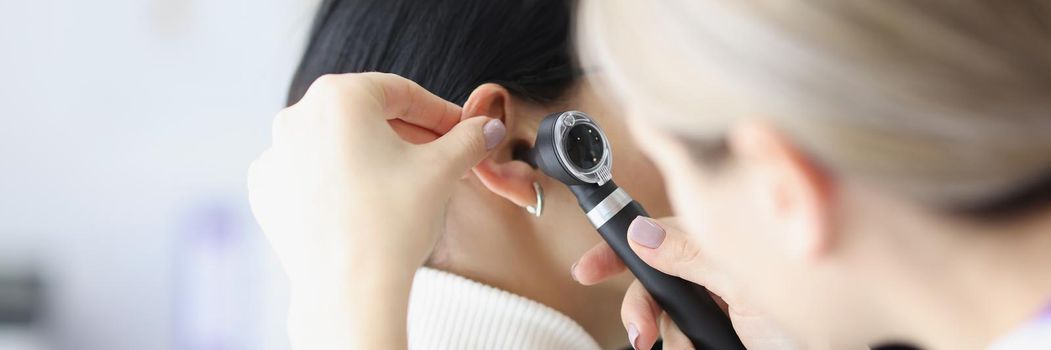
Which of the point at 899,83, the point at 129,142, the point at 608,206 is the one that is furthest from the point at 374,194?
the point at 129,142

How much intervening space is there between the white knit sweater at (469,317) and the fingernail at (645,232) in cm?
17

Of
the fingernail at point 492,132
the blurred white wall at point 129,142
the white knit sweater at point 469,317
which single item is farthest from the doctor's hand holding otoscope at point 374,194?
the blurred white wall at point 129,142

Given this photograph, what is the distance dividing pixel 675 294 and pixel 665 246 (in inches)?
2.3

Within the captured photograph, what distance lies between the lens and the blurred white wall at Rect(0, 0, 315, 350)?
121 centimetres

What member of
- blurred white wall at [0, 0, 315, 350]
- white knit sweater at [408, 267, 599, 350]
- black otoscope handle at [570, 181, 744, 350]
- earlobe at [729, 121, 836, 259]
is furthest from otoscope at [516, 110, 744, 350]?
blurred white wall at [0, 0, 315, 350]

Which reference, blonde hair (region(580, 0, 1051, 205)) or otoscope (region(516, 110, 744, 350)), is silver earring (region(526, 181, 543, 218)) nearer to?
otoscope (region(516, 110, 744, 350))

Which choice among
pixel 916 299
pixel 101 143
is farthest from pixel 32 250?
pixel 916 299

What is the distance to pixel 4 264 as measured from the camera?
4.13 ft

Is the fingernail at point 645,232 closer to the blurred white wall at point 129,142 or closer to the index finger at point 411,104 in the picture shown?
the index finger at point 411,104

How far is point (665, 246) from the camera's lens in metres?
0.63

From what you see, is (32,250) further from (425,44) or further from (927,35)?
(927,35)

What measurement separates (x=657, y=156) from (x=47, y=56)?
3.38ft

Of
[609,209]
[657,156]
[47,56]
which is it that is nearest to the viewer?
[657,156]

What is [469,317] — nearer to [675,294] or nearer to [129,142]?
[675,294]
